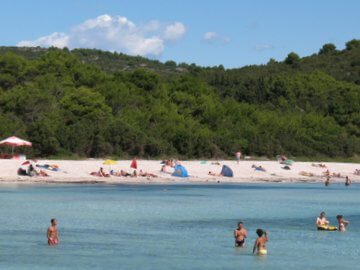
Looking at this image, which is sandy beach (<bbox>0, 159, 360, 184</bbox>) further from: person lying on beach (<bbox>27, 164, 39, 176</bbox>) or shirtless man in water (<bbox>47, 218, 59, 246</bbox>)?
shirtless man in water (<bbox>47, 218, 59, 246</bbox>)

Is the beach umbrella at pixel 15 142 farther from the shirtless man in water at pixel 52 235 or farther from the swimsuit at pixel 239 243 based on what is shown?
the swimsuit at pixel 239 243

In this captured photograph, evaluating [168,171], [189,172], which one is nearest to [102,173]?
[168,171]

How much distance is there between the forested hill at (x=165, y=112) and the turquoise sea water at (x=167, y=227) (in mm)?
14500

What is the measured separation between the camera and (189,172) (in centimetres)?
6481

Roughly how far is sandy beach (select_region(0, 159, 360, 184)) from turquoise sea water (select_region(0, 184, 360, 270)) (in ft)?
8.46

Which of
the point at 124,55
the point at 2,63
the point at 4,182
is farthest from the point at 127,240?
the point at 124,55

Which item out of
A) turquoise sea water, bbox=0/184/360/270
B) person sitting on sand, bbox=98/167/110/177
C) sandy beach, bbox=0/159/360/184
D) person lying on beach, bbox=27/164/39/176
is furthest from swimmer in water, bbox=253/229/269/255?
person sitting on sand, bbox=98/167/110/177

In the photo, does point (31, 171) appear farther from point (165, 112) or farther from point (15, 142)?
point (165, 112)

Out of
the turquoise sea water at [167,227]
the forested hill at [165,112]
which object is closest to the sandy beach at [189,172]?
the turquoise sea water at [167,227]

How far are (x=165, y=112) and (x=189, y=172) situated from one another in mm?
18340

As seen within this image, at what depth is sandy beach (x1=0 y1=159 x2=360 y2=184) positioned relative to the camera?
56.7 metres

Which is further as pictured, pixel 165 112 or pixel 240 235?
pixel 165 112

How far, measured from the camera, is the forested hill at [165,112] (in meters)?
71.1

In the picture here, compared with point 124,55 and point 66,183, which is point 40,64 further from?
point 124,55
